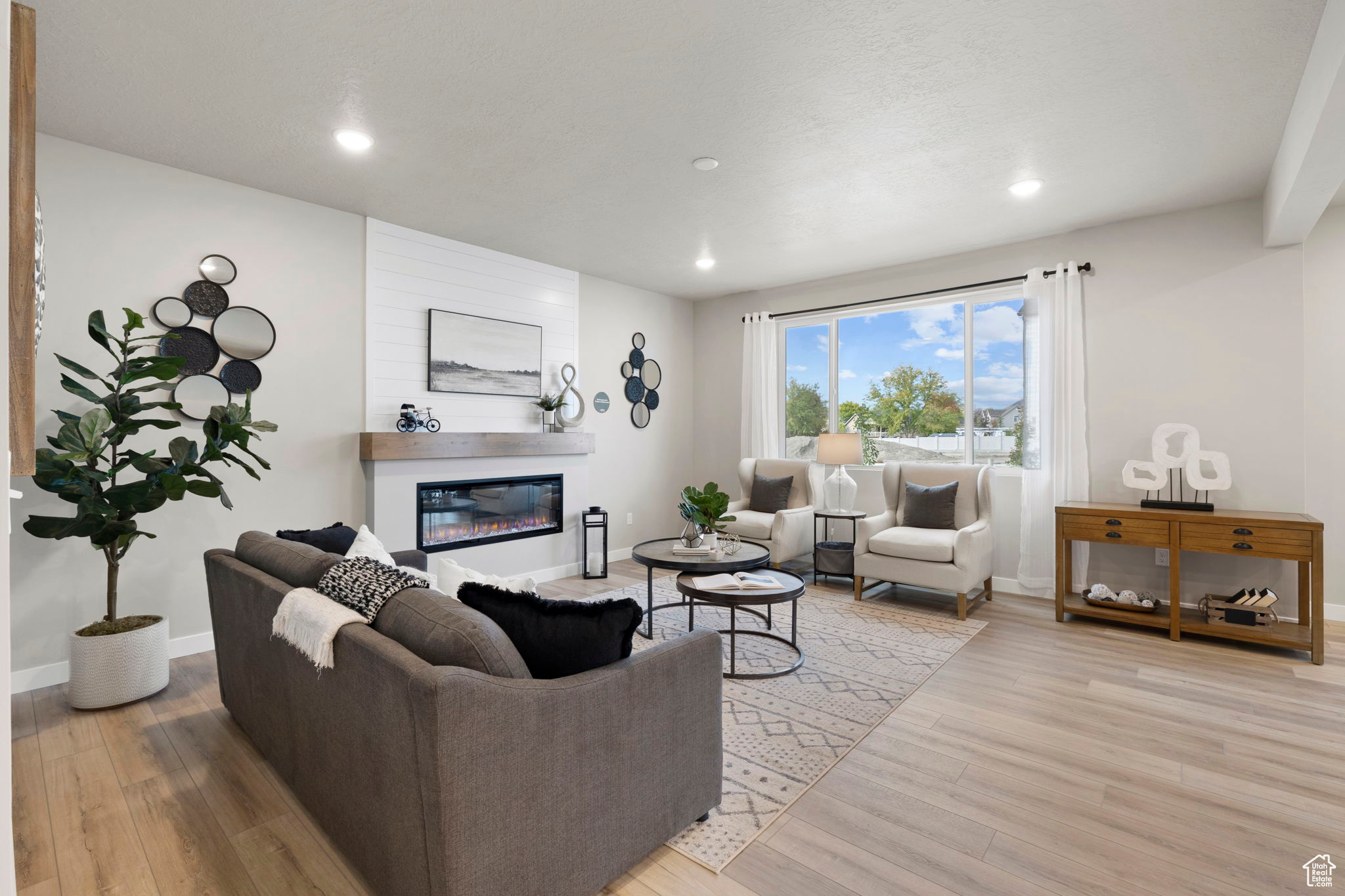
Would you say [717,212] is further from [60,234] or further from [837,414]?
[60,234]

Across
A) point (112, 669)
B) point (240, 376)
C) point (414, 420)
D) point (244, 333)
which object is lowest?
point (112, 669)

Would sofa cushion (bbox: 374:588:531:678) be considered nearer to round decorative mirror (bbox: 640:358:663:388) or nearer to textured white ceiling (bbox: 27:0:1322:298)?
textured white ceiling (bbox: 27:0:1322:298)

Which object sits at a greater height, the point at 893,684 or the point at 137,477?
the point at 137,477

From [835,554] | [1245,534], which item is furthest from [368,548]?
[1245,534]

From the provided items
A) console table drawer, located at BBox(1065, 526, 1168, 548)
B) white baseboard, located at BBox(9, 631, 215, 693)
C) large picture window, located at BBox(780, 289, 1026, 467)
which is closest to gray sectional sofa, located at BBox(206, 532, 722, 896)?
white baseboard, located at BBox(9, 631, 215, 693)

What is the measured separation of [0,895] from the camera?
75 centimetres

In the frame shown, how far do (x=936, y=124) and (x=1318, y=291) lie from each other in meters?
2.97

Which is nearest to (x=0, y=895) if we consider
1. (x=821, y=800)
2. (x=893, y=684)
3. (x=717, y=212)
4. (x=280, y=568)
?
(x=280, y=568)

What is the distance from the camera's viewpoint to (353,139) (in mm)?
3021

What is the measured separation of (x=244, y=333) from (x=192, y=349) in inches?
10.4

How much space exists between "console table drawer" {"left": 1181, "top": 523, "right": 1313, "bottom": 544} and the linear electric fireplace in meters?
4.27

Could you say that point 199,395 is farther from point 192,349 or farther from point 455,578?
point 455,578

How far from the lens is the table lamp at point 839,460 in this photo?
16.5 feet

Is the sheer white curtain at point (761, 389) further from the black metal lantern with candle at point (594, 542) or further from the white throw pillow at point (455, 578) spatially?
the white throw pillow at point (455, 578)
